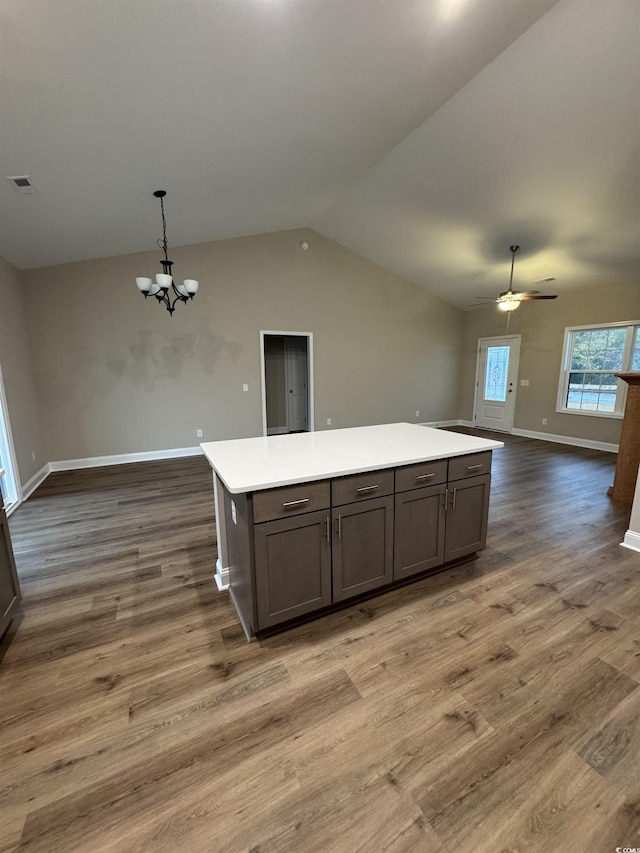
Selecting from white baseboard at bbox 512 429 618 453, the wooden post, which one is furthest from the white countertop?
white baseboard at bbox 512 429 618 453

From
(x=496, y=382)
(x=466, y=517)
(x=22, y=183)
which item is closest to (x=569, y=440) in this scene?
(x=496, y=382)

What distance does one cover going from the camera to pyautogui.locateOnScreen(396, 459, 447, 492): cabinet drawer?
2027 mm

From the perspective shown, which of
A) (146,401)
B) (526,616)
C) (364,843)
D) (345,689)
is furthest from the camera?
(146,401)

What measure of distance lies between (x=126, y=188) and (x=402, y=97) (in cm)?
251

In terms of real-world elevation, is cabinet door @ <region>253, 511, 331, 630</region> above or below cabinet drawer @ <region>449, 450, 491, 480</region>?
below

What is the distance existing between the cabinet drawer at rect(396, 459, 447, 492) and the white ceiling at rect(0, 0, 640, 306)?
261 cm

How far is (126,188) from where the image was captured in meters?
3.22

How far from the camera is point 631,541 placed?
106 inches

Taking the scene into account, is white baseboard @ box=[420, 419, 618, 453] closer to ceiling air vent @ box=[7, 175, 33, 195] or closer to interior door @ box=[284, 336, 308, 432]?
interior door @ box=[284, 336, 308, 432]

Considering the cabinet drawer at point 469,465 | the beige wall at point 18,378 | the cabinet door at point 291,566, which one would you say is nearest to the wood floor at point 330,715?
the cabinet door at point 291,566

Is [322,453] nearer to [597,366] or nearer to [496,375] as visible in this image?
[597,366]

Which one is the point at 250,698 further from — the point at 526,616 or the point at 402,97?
the point at 402,97

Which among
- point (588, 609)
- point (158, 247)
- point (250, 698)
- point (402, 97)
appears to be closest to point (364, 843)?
point (250, 698)

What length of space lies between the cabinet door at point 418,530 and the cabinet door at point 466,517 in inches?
2.9
